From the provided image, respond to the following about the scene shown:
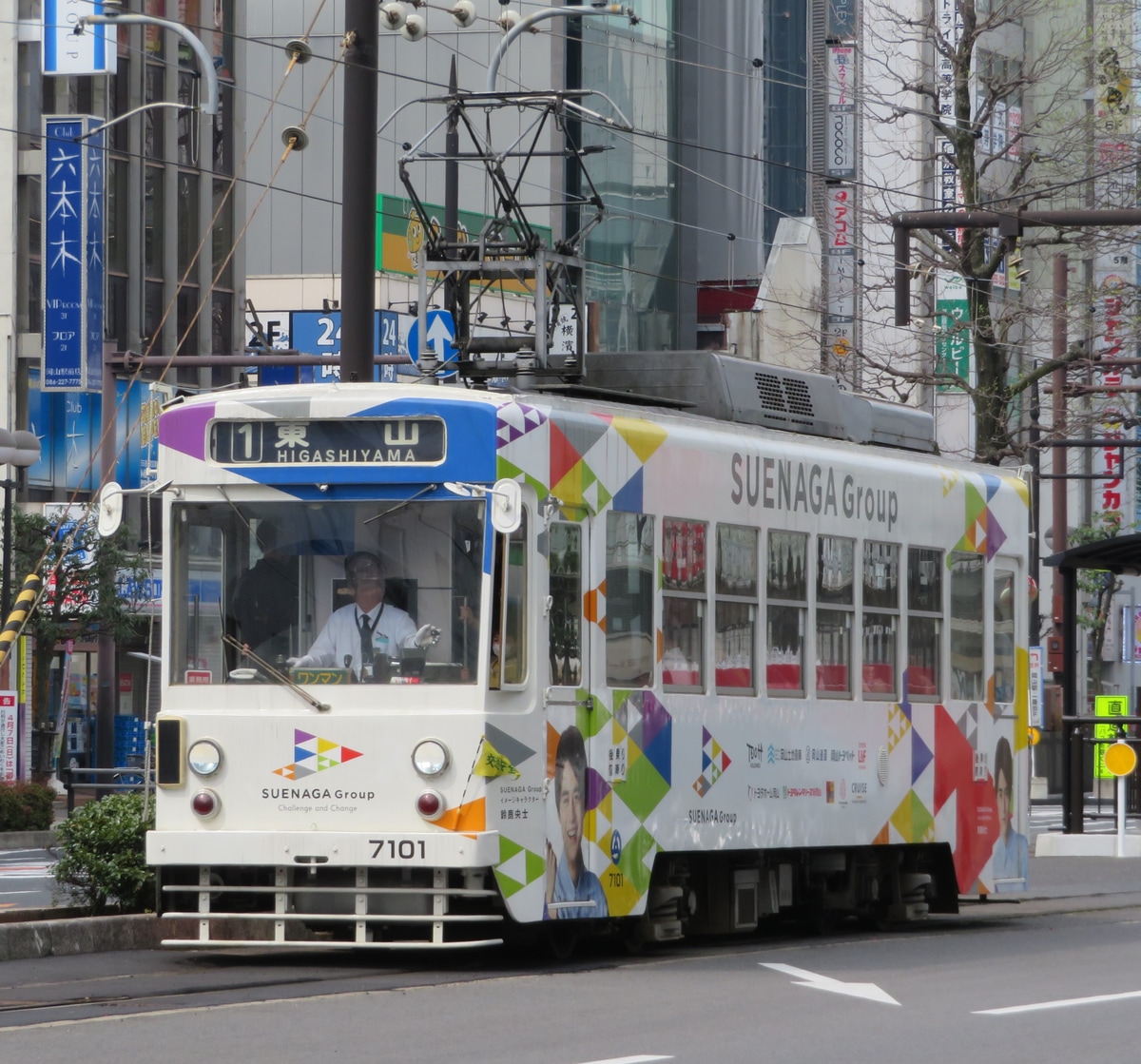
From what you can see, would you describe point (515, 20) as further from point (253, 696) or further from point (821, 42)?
point (821, 42)

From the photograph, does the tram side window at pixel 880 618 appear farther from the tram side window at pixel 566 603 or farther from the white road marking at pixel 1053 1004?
the white road marking at pixel 1053 1004

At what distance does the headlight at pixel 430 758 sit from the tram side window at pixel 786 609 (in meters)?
3.05

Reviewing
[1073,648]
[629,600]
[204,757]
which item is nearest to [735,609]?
[629,600]

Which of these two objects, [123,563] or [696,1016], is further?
[123,563]

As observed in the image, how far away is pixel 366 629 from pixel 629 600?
1.69m

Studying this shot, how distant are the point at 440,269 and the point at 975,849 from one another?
228 inches

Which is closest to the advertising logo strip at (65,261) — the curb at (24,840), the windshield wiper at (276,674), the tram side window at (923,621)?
the curb at (24,840)

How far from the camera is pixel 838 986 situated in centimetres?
1254

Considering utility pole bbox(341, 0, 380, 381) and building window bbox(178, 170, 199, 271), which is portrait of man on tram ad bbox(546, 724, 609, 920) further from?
building window bbox(178, 170, 199, 271)

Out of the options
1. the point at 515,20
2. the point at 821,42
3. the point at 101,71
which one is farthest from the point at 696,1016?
the point at 821,42

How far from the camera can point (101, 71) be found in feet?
137

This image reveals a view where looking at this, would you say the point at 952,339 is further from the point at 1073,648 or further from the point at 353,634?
the point at 353,634

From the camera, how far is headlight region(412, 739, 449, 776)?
12477mm

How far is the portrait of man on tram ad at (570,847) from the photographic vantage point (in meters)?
12.9
